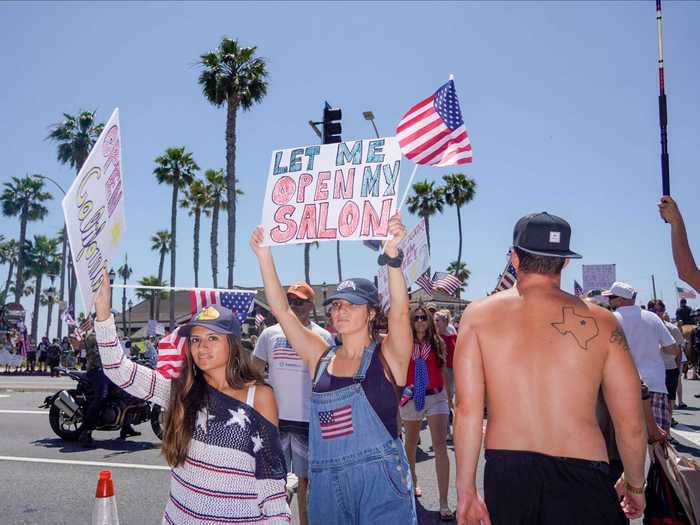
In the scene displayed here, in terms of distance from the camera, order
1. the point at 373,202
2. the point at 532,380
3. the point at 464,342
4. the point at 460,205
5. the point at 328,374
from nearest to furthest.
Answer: the point at 532,380 → the point at 464,342 → the point at 328,374 → the point at 373,202 → the point at 460,205

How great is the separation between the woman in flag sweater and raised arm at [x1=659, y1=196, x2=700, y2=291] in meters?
2.48

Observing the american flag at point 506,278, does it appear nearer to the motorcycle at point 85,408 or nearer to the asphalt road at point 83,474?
the asphalt road at point 83,474

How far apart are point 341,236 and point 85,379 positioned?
7.26 meters

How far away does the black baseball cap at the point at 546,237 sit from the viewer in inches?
122

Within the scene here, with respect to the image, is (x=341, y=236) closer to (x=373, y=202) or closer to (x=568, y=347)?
(x=373, y=202)

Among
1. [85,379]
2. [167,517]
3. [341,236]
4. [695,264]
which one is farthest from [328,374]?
[85,379]

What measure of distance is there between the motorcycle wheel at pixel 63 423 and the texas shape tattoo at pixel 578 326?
898 centimetres

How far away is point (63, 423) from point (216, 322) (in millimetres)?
8343

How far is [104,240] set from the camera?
3889 mm

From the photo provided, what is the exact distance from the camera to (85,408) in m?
10.1

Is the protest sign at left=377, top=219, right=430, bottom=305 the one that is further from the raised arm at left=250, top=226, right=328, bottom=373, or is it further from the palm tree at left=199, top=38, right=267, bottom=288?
the palm tree at left=199, top=38, right=267, bottom=288

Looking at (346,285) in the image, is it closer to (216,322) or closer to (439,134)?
(216,322)

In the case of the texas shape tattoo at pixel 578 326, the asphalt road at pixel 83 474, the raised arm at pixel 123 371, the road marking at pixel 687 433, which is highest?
the texas shape tattoo at pixel 578 326

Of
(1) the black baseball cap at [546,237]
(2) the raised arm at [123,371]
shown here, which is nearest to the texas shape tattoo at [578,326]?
(1) the black baseball cap at [546,237]
